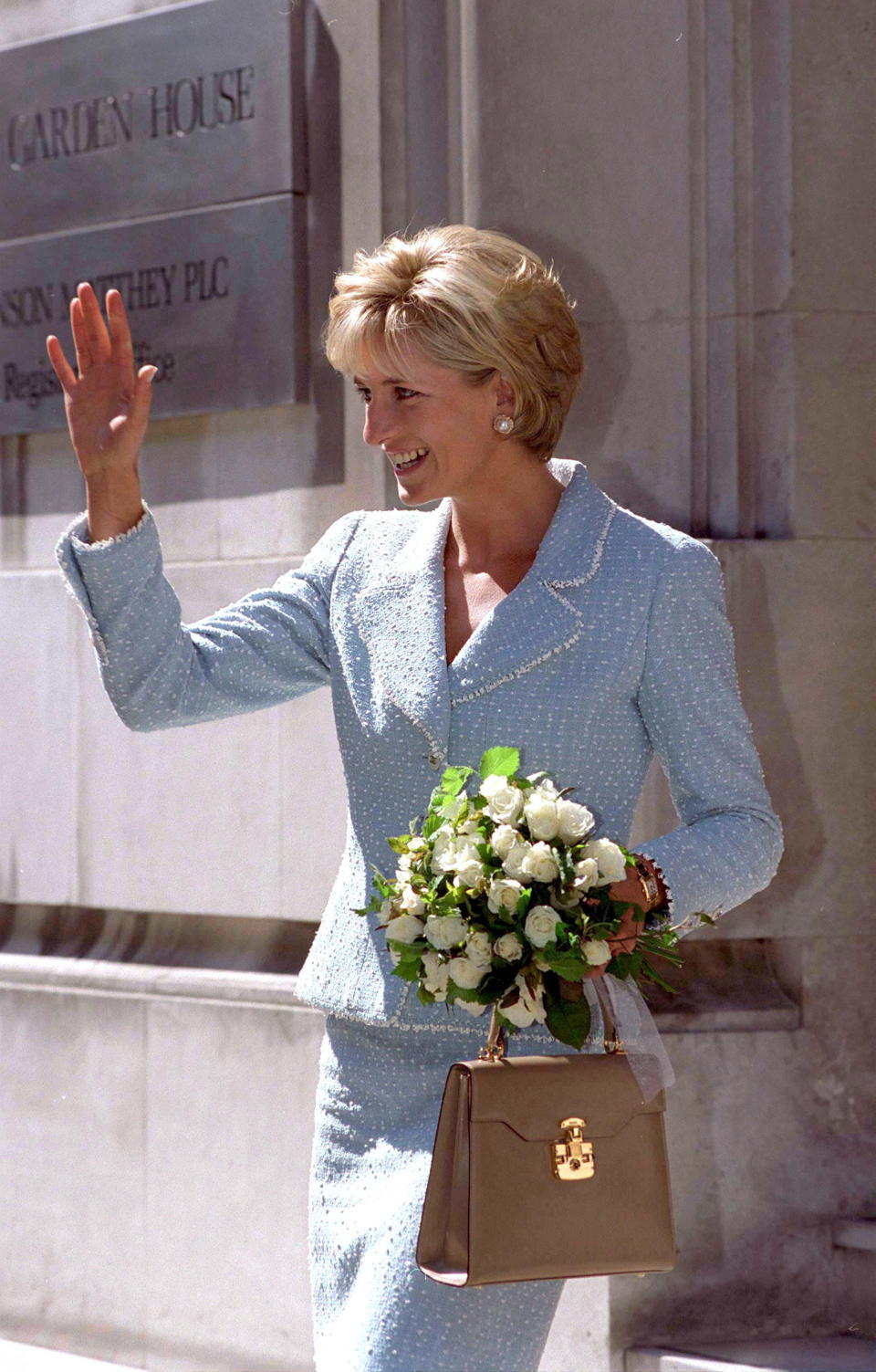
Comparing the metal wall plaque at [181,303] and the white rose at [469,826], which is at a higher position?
the metal wall plaque at [181,303]

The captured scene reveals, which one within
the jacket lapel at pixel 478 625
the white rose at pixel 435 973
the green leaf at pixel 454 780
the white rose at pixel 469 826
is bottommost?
the white rose at pixel 435 973

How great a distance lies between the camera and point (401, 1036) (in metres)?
3.12

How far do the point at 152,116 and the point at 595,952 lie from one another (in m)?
3.84

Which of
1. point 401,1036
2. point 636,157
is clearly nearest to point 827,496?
point 636,157

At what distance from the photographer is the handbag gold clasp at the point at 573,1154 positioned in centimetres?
273

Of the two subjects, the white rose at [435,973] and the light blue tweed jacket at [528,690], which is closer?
the white rose at [435,973]

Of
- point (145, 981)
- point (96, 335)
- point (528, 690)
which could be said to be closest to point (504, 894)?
point (528, 690)

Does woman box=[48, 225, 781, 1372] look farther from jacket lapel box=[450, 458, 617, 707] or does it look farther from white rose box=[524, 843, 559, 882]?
white rose box=[524, 843, 559, 882]

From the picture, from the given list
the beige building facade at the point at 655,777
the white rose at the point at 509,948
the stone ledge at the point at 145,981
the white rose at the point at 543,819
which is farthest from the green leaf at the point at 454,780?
the stone ledge at the point at 145,981

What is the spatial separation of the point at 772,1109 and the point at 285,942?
1.37 meters

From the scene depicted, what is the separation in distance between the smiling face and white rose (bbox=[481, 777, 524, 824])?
60cm

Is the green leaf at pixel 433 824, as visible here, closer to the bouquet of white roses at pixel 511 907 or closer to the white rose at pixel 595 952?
A: the bouquet of white roses at pixel 511 907

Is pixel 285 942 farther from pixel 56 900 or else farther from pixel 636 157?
pixel 636 157

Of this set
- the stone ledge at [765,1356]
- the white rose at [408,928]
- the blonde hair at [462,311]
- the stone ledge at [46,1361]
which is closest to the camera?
the white rose at [408,928]
